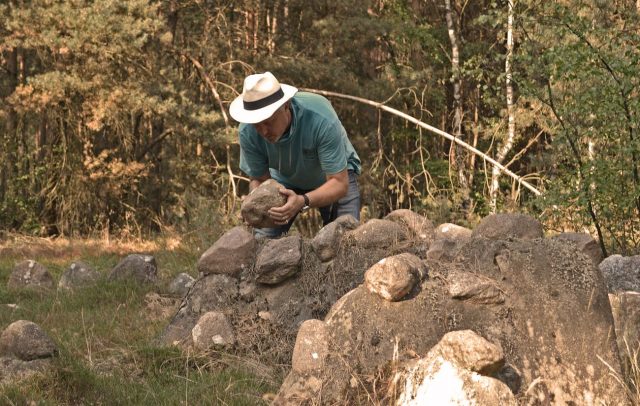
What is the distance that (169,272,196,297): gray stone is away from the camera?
8594 millimetres

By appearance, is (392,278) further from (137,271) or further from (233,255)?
(137,271)

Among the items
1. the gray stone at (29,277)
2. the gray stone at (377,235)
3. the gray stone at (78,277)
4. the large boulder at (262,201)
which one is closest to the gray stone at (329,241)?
the gray stone at (377,235)

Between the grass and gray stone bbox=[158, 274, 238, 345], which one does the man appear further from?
the grass

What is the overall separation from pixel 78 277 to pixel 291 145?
145 inches

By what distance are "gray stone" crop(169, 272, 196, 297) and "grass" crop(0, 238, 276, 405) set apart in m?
Answer: 0.14

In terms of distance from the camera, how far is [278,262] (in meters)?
6.13

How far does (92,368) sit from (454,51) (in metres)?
13.7

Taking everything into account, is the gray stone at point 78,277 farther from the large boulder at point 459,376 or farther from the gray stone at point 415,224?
the large boulder at point 459,376

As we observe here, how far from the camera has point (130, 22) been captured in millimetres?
14453

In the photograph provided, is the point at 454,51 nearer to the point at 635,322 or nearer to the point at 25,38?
the point at 25,38

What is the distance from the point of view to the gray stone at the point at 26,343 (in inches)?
229

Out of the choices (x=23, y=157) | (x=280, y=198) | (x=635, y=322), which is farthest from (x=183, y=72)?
(x=635, y=322)

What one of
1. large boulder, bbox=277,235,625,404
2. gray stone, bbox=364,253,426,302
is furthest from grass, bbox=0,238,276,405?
gray stone, bbox=364,253,426,302

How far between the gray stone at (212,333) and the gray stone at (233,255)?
0.50 meters
